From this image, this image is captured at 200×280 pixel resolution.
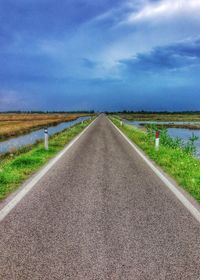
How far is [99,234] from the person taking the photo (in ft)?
19.4

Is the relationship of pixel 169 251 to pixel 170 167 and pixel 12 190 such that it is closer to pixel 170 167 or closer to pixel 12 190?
pixel 12 190

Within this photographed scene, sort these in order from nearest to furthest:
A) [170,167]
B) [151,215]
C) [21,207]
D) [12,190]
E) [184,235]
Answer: [184,235] < [151,215] < [21,207] < [12,190] < [170,167]

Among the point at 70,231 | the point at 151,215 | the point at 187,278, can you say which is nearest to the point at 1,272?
the point at 70,231

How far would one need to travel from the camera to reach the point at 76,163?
47.5 ft

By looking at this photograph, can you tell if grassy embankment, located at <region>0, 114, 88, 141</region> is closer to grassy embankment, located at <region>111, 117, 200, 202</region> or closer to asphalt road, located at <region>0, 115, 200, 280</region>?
grassy embankment, located at <region>111, 117, 200, 202</region>

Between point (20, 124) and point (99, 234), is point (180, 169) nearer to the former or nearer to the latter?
point (99, 234)

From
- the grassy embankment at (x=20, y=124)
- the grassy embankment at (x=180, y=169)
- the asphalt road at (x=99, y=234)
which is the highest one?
the asphalt road at (x=99, y=234)

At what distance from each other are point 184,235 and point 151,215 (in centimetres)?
120

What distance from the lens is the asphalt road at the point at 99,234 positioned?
461 cm

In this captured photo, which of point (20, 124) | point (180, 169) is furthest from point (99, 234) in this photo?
point (20, 124)

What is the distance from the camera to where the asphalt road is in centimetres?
461

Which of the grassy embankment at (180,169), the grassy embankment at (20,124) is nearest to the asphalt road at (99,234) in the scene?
the grassy embankment at (180,169)

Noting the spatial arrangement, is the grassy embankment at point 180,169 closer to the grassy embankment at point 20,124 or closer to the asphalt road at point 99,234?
the asphalt road at point 99,234

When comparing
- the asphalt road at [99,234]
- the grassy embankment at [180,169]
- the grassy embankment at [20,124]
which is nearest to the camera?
the asphalt road at [99,234]
